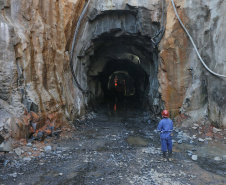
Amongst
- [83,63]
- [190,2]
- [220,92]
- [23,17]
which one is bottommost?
[220,92]

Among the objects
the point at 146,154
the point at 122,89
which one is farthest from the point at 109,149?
the point at 122,89

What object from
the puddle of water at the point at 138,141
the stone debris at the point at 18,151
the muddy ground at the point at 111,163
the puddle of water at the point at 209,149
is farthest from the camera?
the puddle of water at the point at 138,141

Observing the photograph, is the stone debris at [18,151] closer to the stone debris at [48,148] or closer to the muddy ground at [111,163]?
the muddy ground at [111,163]

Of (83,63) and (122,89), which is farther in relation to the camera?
(122,89)

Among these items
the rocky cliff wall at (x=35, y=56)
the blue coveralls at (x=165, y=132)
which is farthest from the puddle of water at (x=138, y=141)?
the rocky cliff wall at (x=35, y=56)

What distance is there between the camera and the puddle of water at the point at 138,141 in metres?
6.50

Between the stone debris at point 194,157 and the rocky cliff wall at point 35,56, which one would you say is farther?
the rocky cliff wall at point 35,56

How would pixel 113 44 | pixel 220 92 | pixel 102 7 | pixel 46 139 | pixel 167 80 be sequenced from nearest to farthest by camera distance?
pixel 46 139, pixel 220 92, pixel 167 80, pixel 102 7, pixel 113 44

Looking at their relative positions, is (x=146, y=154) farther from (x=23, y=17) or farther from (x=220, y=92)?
(x=23, y=17)

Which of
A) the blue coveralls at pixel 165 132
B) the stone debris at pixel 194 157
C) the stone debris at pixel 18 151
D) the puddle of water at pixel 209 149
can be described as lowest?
the puddle of water at pixel 209 149

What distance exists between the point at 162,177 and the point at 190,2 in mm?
7425

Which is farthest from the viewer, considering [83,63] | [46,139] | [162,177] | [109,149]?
[83,63]

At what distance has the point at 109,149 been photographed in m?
5.88

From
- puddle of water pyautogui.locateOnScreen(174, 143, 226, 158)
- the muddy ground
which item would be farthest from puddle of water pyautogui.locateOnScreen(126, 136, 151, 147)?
puddle of water pyautogui.locateOnScreen(174, 143, 226, 158)
